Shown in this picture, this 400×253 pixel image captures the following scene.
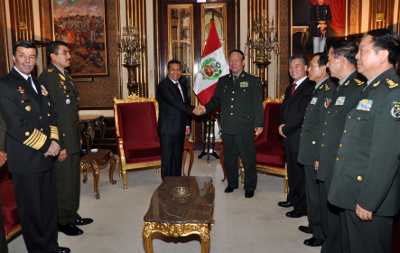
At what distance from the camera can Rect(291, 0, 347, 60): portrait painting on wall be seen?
5637 millimetres

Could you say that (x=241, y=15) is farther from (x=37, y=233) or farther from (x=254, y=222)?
(x=37, y=233)

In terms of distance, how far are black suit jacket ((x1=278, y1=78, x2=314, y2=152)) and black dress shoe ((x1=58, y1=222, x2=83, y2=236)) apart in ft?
7.39

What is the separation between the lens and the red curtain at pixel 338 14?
5.62m

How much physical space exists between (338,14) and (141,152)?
450cm

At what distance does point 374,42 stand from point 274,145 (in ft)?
9.26

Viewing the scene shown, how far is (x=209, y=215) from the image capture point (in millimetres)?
2062

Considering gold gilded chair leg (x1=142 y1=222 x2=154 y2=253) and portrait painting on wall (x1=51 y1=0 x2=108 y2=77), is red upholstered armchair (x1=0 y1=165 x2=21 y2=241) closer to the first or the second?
gold gilded chair leg (x1=142 y1=222 x2=154 y2=253)

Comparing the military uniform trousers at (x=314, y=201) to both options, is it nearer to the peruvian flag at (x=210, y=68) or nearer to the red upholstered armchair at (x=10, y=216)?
the red upholstered armchair at (x=10, y=216)

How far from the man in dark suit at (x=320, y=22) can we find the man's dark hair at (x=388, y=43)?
14.8 ft

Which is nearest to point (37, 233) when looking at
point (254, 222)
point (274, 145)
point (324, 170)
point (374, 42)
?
point (254, 222)

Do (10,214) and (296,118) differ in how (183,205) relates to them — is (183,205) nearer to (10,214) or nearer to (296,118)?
(10,214)

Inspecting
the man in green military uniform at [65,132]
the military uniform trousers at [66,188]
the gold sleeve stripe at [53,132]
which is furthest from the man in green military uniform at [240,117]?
the gold sleeve stripe at [53,132]

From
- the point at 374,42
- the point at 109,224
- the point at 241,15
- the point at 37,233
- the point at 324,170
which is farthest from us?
the point at 241,15

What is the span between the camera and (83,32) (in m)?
6.07
